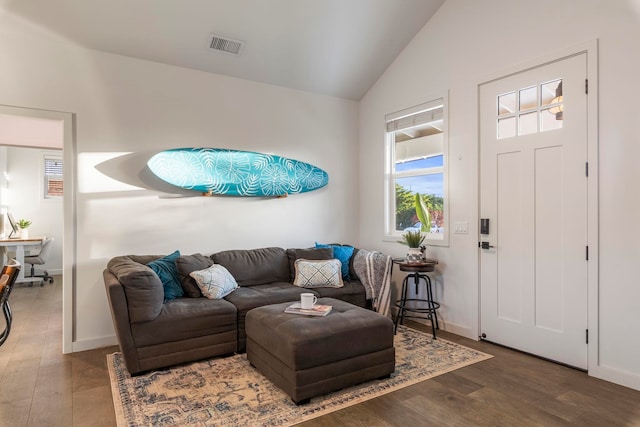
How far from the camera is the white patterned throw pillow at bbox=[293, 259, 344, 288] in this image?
3930 millimetres

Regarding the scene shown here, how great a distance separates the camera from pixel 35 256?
6.67 m

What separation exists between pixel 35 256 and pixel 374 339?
671cm

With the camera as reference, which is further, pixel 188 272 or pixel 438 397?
pixel 188 272

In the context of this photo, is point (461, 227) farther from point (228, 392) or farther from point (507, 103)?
point (228, 392)

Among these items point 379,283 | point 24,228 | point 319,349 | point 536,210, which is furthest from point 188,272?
point 24,228

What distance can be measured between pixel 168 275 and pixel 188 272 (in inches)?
6.7

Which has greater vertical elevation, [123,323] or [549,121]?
[549,121]

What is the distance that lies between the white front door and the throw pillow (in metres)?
2.39

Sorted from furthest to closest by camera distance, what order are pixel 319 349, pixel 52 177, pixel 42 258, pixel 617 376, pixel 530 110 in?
pixel 52 177
pixel 42 258
pixel 530 110
pixel 617 376
pixel 319 349

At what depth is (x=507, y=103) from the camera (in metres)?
3.44

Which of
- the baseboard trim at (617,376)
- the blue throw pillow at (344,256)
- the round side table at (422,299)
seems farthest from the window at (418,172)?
the baseboard trim at (617,376)

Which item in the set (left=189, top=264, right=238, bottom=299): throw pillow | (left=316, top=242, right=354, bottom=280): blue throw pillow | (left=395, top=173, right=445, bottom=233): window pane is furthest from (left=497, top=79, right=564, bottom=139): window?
(left=189, top=264, right=238, bottom=299): throw pillow

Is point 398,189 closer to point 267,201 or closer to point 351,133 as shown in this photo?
point 351,133

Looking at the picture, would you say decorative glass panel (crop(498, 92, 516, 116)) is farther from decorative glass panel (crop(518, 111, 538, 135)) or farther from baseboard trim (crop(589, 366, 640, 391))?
baseboard trim (crop(589, 366, 640, 391))
